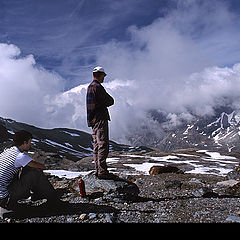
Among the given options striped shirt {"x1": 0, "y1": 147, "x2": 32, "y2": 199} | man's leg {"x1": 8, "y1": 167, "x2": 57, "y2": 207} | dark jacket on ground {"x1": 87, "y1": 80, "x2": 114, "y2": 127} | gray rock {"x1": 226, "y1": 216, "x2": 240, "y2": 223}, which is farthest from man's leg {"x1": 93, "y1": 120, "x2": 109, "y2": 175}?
gray rock {"x1": 226, "y1": 216, "x2": 240, "y2": 223}

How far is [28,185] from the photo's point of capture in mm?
7836

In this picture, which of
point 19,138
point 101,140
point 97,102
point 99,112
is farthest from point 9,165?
point 97,102

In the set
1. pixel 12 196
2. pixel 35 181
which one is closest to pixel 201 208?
pixel 35 181

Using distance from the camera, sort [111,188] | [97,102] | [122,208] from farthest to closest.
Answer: [111,188]
[97,102]
[122,208]

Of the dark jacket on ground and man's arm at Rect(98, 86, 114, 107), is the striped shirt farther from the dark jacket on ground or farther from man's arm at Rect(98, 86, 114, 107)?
man's arm at Rect(98, 86, 114, 107)

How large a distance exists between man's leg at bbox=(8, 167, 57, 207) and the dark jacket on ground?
10.8 ft

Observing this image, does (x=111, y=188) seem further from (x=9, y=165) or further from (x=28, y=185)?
(x=9, y=165)

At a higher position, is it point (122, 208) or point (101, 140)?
point (101, 140)

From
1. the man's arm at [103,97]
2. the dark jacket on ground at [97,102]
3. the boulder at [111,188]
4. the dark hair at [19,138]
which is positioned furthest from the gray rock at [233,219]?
the dark hair at [19,138]

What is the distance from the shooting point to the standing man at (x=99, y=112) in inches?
397

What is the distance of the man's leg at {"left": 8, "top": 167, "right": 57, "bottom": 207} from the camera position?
303 inches

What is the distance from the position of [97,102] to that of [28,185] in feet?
13.7
